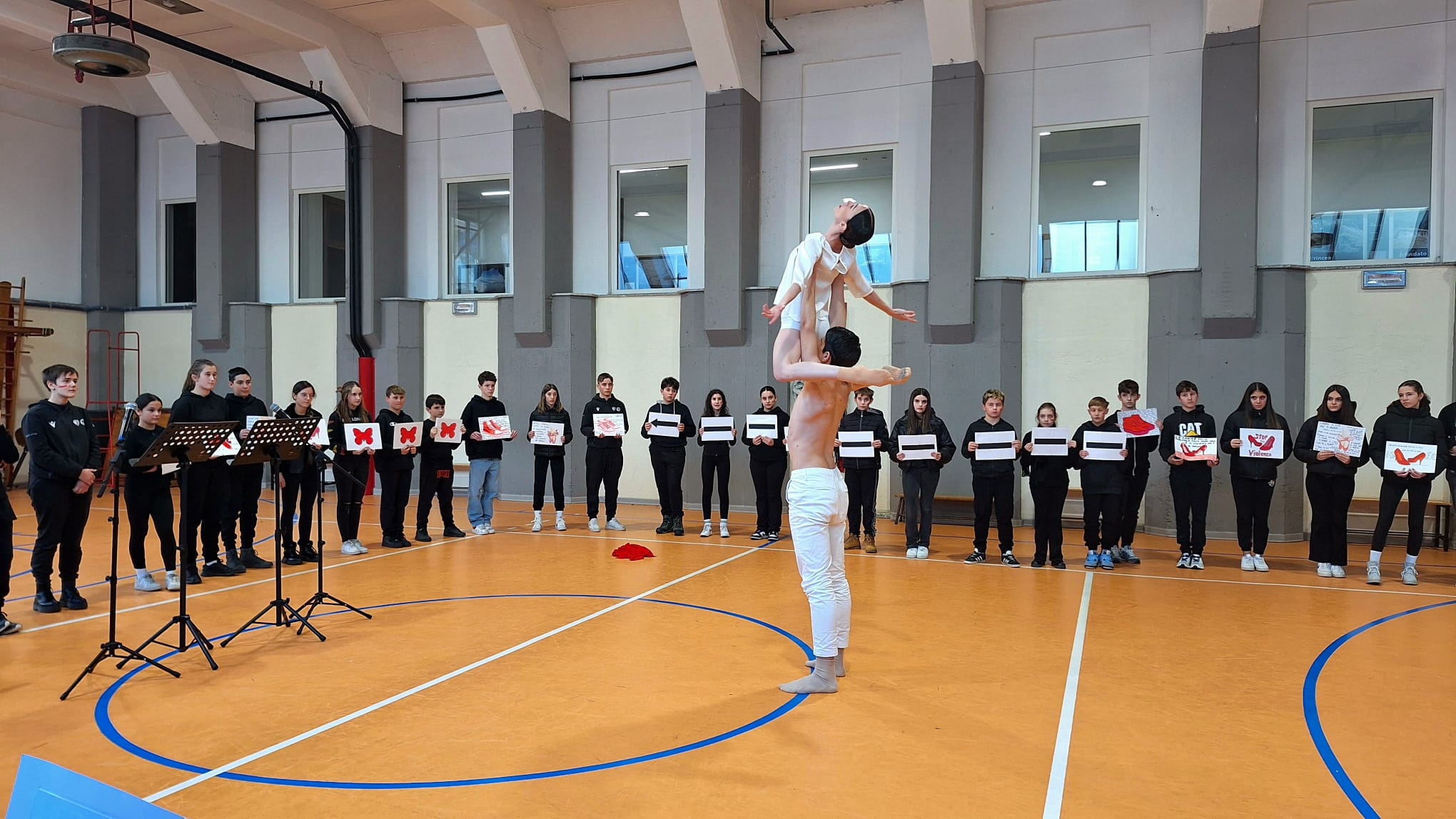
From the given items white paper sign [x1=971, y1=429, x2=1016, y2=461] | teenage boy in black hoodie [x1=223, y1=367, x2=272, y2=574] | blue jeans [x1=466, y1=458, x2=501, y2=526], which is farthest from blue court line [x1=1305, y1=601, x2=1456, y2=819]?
blue jeans [x1=466, y1=458, x2=501, y2=526]

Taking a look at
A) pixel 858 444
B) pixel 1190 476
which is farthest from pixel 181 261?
pixel 1190 476

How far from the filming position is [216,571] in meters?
8.41

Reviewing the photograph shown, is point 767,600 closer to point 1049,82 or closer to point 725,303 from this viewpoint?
point 725,303

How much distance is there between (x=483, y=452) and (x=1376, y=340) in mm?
→ 10453

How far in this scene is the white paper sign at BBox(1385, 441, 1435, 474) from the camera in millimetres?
8211

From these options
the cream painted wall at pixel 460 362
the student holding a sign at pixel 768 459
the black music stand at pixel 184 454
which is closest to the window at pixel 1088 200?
the student holding a sign at pixel 768 459

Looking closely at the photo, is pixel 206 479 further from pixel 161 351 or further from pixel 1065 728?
pixel 161 351

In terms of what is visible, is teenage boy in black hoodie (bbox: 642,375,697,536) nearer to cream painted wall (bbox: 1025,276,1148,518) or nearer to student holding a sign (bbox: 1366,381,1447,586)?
cream painted wall (bbox: 1025,276,1148,518)

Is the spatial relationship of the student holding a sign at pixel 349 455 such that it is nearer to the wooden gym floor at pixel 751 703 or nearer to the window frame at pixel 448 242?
the wooden gym floor at pixel 751 703

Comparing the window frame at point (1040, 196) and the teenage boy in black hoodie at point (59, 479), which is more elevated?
the window frame at point (1040, 196)

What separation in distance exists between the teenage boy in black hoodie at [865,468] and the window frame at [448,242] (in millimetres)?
7004

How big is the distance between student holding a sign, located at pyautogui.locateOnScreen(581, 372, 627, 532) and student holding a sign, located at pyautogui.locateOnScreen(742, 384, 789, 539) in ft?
5.47

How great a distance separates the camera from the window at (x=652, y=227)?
14.2 metres

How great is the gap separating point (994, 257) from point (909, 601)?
649 cm
